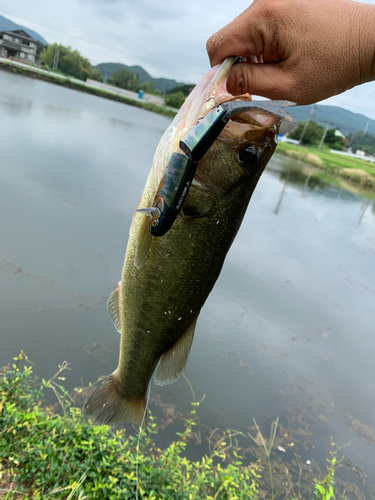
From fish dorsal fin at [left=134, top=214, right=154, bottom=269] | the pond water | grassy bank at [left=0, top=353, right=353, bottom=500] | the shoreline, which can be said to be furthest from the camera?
the shoreline

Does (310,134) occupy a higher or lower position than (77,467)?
higher

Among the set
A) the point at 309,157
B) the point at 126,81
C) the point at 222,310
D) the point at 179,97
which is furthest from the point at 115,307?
the point at 126,81

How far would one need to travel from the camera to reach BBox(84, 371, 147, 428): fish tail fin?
1646mm

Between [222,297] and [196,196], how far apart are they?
161 inches

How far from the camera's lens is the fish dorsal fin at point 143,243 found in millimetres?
1236

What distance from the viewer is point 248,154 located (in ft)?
3.79

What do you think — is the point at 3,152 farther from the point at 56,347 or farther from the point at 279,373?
the point at 279,373

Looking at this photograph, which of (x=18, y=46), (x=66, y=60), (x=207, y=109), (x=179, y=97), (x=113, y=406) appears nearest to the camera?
(x=207, y=109)

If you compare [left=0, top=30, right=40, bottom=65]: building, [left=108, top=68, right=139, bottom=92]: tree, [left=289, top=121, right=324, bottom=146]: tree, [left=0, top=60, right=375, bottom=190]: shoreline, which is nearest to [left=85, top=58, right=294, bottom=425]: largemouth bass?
[left=0, top=60, right=375, bottom=190]: shoreline

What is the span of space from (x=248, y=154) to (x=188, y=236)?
0.37 m

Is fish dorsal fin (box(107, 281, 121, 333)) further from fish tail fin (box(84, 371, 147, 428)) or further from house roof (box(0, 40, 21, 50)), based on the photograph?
house roof (box(0, 40, 21, 50))

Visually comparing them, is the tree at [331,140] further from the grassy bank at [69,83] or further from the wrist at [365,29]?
the wrist at [365,29]

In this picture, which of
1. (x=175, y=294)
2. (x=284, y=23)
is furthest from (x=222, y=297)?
(x=284, y=23)

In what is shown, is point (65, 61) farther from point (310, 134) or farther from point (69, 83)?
point (310, 134)
